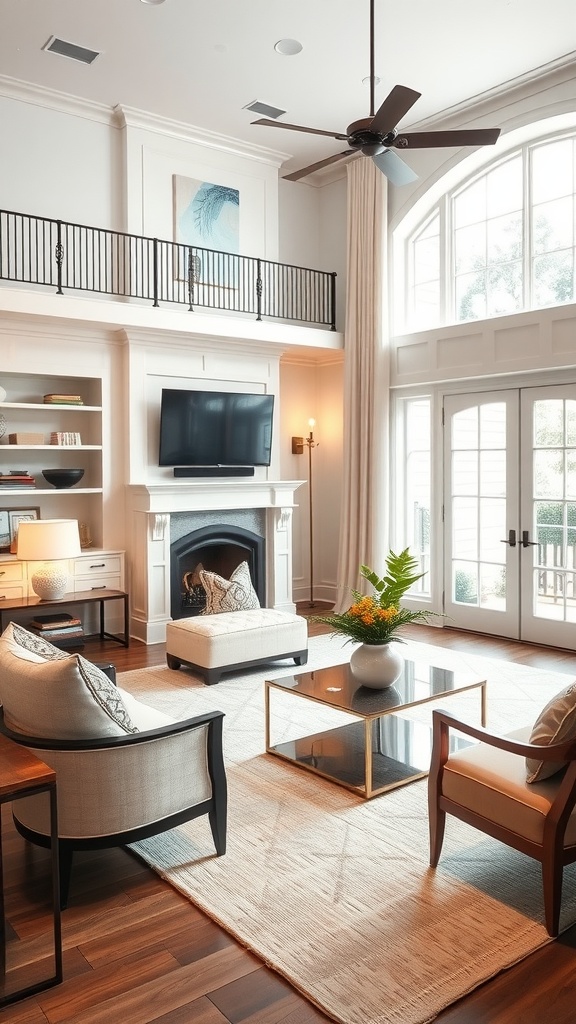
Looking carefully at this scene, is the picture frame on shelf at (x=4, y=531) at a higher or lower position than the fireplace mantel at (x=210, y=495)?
lower

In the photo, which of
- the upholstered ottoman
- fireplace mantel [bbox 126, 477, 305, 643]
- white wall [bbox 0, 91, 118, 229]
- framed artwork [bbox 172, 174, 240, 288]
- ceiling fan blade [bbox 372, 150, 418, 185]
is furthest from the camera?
framed artwork [bbox 172, 174, 240, 288]

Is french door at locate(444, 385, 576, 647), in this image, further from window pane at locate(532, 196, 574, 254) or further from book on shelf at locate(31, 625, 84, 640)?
book on shelf at locate(31, 625, 84, 640)

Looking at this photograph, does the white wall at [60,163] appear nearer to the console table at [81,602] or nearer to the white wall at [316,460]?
the white wall at [316,460]

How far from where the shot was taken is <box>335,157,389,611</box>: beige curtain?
7.99 meters

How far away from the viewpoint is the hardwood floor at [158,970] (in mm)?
2232

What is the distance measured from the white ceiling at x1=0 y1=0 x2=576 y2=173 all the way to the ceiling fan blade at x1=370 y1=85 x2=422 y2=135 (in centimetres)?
238

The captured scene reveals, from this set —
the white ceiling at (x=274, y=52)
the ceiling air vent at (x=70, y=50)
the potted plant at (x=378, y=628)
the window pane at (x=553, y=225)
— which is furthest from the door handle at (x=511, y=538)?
the ceiling air vent at (x=70, y=50)

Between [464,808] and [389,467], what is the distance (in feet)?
17.9

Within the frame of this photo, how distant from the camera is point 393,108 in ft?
12.4

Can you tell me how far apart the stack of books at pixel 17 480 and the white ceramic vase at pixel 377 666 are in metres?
3.91

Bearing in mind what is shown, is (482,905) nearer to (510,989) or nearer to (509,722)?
(510,989)

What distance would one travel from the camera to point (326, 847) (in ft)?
10.6

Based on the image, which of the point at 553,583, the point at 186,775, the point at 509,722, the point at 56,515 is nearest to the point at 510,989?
the point at 186,775

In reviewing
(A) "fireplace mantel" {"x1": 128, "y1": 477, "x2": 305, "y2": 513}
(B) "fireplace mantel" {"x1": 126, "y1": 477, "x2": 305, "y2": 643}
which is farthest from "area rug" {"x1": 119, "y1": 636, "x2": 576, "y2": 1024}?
(A) "fireplace mantel" {"x1": 128, "y1": 477, "x2": 305, "y2": 513}
